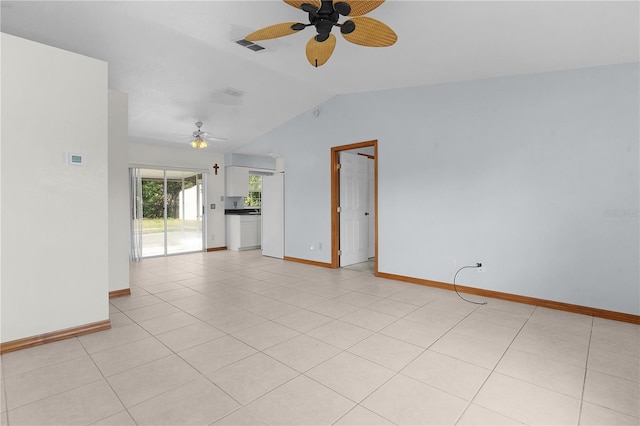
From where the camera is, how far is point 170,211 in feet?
24.9

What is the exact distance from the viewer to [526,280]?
12.8ft

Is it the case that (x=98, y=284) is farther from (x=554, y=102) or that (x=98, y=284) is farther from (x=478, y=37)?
(x=554, y=102)

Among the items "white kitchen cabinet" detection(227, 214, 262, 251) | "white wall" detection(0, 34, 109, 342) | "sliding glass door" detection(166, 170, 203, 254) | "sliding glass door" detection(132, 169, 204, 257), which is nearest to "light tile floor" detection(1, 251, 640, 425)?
"white wall" detection(0, 34, 109, 342)

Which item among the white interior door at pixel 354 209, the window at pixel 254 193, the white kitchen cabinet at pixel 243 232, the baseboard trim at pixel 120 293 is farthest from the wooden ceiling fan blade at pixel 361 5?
the window at pixel 254 193

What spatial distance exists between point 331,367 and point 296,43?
3.42 meters

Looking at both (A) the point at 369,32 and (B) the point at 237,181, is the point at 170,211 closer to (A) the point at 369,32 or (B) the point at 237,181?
A: (B) the point at 237,181

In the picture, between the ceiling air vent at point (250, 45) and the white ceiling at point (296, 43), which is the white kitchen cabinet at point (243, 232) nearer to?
the white ceiling at point (296, 43)

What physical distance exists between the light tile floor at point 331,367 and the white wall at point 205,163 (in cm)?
420

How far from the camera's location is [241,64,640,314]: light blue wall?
132 inches

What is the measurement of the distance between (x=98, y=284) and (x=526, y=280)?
4.66 m

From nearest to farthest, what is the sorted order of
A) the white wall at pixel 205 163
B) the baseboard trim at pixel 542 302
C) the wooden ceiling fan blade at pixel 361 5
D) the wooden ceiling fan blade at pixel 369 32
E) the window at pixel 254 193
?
the wooden ceiling fan blade at pixel 361 5 → the wooden ceiling fan blade at pixel 369 32 → the baseboard trim at pixel 542 302 → the white wall at pixel 205 163 → the window at pixel 254 193

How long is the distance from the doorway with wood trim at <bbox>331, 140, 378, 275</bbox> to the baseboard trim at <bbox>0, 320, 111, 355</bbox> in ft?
12.2

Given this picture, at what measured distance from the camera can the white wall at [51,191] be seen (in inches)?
101

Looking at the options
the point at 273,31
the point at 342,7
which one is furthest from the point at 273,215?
the point at 342,7
